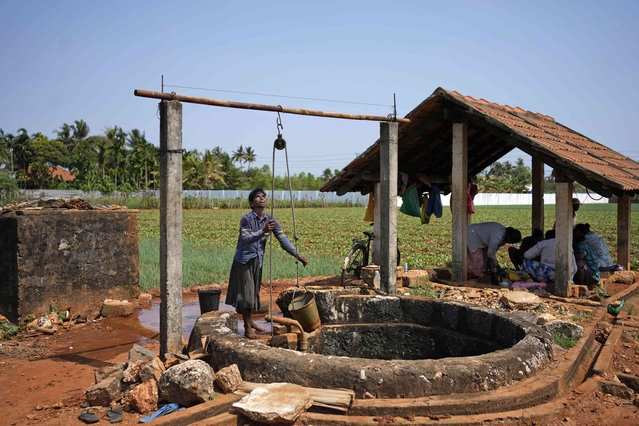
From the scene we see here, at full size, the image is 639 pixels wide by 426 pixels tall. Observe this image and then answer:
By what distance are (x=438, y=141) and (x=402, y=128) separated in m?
0.98

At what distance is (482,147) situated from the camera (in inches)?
404

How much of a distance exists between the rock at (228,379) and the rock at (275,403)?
0.88ft

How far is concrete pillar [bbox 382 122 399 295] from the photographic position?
21.1ft

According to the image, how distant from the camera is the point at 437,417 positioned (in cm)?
327


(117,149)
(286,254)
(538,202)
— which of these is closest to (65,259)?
(286,254)

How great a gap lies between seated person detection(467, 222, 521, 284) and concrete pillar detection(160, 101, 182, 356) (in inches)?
235

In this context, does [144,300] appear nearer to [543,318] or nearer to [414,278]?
[414,278]

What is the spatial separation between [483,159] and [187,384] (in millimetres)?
8945

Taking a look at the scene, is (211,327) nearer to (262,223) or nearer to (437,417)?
(262,223)

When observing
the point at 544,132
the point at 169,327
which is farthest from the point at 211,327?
the point at 544,132

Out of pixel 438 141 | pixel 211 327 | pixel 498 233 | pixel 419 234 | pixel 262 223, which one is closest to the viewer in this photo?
pixel 211 327

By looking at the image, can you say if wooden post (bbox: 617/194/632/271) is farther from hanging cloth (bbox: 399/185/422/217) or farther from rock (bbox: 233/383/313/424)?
rock (bbox: 233/383/313/424)

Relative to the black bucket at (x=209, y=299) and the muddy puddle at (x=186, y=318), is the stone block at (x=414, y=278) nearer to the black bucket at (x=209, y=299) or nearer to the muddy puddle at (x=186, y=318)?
the muddy puddle at (x=186, y=318)

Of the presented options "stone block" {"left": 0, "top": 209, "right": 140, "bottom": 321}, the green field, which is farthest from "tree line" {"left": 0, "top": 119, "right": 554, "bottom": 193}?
"stone block" {"left": 0, "top": 209, "right": 140, "bottom": 321}
